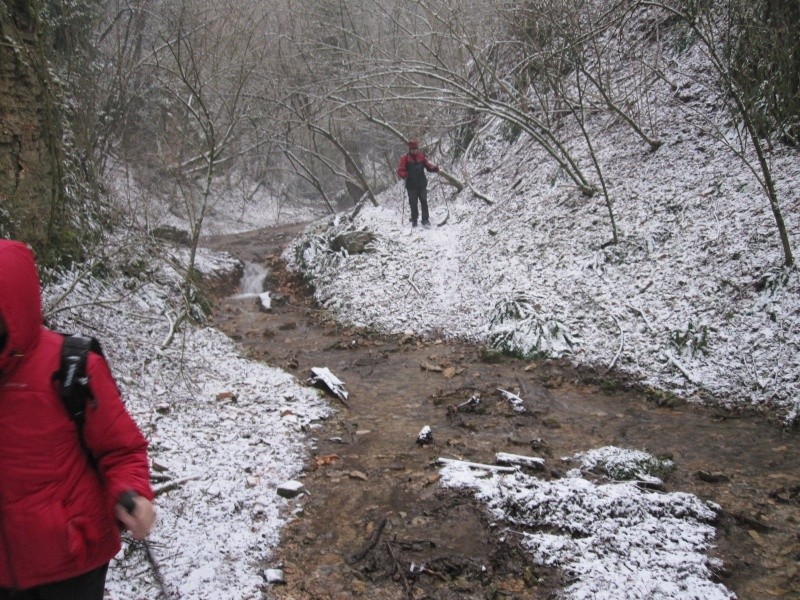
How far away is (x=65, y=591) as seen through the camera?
6.29 feet

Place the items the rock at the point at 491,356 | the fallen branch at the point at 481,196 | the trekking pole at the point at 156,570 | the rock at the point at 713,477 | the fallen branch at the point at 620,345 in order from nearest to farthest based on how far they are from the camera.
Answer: the trekking pole at the point at 156,570
the rock at the point at 713,477
the fallen branch at the point at 620,345
the rock at the point at 491,356
the fallen branch at the point at 481,196

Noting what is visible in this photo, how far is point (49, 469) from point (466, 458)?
13.5 feet

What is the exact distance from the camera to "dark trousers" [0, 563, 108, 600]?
1.89m

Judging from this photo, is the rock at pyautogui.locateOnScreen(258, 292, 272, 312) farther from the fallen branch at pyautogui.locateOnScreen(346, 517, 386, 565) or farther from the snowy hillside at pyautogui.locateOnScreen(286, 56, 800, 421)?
the fallen branch at pyautogui.locateOnScreen(346, 517, 386, 565)

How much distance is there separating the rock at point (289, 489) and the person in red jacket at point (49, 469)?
2.71 meters

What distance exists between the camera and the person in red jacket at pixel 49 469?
1.82m

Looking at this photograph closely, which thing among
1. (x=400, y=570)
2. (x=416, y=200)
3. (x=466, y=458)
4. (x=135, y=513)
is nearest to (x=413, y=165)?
(x=416, y=200)

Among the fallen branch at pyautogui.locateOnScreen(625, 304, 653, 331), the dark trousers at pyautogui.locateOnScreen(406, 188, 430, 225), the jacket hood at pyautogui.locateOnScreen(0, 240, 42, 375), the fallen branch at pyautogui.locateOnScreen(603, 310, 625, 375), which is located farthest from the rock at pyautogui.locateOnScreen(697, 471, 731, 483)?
the dark trousers at pyautogui.locateOnScreen(406, 188, 430, 225)

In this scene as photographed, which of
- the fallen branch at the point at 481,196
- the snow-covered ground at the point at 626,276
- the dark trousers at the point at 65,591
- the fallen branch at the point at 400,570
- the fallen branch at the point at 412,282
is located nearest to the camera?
the dark trousers at the point at 65,591

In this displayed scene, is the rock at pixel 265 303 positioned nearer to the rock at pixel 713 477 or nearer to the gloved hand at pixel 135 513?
the rock at pixel 713 477

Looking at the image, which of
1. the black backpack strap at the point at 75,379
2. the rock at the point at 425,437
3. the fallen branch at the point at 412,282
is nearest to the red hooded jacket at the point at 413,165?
the fallen branch at the point at 412,282

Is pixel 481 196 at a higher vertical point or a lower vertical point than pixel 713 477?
higher

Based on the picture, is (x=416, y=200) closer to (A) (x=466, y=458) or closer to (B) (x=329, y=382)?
(B) (x=329, y=382)

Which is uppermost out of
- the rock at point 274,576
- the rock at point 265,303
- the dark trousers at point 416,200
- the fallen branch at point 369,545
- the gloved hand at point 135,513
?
the dark trousers at point 416,200
